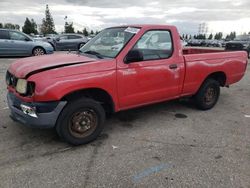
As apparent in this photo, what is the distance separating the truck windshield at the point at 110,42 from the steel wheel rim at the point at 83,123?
0.99m

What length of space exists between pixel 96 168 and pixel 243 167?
1.92 m

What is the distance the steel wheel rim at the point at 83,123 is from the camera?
137 inches

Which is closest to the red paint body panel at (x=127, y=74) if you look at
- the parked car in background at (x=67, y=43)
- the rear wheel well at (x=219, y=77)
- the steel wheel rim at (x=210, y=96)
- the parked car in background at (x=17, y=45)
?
the rear wheel well at (x=219, y=77)

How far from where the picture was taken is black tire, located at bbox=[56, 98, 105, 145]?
3.34 m

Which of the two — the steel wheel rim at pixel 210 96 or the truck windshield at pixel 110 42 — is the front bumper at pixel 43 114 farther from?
the steel wheel rim at pixel 210 96

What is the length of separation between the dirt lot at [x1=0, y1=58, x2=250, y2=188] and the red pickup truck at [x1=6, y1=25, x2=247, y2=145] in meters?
0.41

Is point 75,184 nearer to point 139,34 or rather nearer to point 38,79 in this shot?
point 38,79

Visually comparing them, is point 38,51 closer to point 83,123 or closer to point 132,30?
A: point 132,30

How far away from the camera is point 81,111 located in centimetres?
347

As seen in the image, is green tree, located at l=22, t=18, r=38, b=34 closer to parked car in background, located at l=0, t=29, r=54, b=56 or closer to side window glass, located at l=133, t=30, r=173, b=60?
parked car in background, located at l=0, t=29, r=54, b=56

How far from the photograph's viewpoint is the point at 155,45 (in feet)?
13.8

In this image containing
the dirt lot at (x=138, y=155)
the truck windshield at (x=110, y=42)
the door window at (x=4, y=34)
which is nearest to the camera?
the dirt lot at (x=138, y=155)

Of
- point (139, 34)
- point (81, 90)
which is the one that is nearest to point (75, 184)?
point (81, 90)

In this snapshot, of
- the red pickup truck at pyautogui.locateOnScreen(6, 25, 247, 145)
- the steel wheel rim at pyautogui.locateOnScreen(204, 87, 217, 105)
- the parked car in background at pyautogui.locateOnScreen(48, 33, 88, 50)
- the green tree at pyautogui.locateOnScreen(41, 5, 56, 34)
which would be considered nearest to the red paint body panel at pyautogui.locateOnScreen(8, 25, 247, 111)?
the red pickup truck at pyautogui.locateOnScreen(6, 25, 247, 145)
